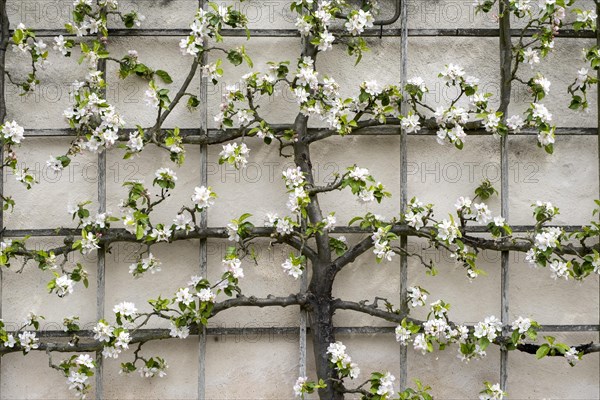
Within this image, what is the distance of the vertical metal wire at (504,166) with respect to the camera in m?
2.77

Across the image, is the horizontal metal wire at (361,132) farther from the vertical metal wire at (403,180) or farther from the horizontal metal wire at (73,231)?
the horizontal metal wire at (73,231)

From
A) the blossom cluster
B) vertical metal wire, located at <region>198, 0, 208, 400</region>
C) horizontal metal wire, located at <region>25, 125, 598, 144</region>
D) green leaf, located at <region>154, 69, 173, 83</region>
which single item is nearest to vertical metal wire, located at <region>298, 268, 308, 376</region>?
the blossom cluster

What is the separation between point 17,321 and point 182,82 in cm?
106

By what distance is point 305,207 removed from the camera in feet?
8.69

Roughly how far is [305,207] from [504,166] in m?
0.76

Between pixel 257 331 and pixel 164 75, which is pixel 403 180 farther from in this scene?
pixel 164 75

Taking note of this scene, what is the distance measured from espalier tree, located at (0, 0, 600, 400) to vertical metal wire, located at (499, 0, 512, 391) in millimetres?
11

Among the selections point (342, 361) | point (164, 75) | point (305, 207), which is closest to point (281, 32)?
point (164, 75)

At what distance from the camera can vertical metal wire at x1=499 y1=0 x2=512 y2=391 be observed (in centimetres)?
277

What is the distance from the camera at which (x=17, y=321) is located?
279 centimetres

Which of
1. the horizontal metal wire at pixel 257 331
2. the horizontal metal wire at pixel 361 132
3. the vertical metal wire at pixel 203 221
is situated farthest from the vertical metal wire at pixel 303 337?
the horizontal metal wire at pixel 361 132

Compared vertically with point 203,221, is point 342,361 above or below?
below

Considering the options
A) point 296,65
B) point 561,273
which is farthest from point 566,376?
point 296,65

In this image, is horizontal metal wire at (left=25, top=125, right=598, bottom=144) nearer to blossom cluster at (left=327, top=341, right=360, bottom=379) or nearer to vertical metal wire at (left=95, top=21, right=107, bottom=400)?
vertical metal wire at (left=95, top=21, right=107, bottom=400)
